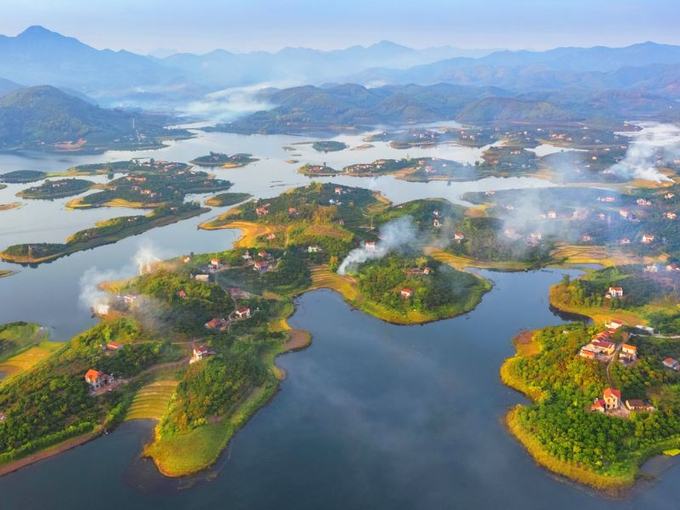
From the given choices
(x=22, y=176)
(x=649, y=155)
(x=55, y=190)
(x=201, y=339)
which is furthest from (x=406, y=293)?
(x=22, y=176)

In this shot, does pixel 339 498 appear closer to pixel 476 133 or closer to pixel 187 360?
pixel 187 360

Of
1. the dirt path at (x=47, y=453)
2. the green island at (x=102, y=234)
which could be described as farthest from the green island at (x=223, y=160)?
the dirt path at (x=47, y=453)

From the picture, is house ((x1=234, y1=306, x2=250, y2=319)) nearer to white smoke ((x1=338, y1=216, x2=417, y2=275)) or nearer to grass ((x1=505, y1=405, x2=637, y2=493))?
white smoke ((x1=338, y1=216, x2=417, y2=275))

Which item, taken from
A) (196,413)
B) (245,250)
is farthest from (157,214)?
(196,413)

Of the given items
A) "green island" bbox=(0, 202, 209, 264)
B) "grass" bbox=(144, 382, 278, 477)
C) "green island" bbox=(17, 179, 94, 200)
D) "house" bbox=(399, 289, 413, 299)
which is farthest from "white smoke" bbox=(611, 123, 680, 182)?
"green island" bbox=(17, 179, 94, 200)

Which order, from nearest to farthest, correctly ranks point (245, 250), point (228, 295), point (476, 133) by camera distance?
point (228, 295) < point (245, 250) < point (476, 133)

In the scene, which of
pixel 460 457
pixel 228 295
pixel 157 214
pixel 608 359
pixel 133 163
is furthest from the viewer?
pixel 133 163

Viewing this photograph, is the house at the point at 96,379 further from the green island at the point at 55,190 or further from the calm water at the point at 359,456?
the green island at the point at 55,190
